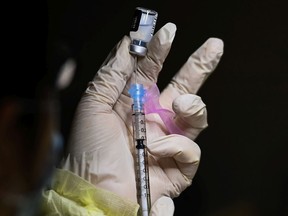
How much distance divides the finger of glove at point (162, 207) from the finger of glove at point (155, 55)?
25 centimetres

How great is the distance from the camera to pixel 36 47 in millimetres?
816

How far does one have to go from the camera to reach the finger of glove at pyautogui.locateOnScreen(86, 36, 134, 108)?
3.56ft

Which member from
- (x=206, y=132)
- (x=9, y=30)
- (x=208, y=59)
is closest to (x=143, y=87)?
(x=208, y=59)

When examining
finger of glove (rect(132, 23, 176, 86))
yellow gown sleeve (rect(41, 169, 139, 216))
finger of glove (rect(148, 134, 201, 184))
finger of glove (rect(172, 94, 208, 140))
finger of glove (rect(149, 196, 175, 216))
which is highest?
finger of glove (rect(132, 23, 176, 86))

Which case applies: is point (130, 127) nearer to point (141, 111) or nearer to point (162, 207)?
point (141, 111)

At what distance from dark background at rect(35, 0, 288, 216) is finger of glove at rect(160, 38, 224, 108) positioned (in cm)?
11

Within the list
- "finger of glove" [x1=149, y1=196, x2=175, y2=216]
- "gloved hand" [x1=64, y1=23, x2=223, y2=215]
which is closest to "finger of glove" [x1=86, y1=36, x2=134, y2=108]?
"gloved hand" [x1=64, y1=23, x2=223, y2=215]

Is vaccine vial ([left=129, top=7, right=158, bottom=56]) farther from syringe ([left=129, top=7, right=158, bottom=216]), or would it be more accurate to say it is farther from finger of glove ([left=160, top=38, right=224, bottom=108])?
finger of glove ([left=160, top=38, right=224, bottom=108])

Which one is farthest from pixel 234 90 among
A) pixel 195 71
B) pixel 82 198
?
pixel 82 198

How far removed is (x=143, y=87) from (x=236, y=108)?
0.33 metres

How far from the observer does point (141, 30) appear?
1.11 metres

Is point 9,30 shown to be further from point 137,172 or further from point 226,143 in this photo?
point 226,143

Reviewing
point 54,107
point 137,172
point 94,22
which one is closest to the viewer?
point 54,107

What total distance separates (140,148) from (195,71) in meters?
0.21
